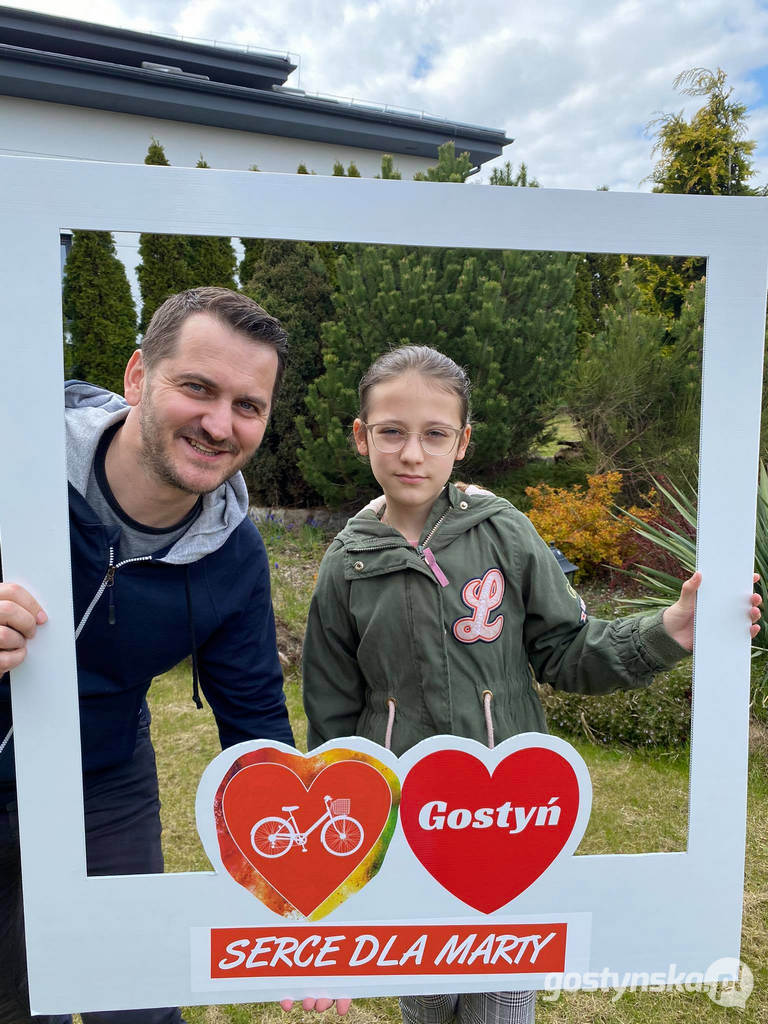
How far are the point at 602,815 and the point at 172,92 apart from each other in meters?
13.0

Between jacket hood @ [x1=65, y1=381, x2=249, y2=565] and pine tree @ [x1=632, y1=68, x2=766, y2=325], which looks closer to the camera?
jacket hood @ [x1=65, y1=381, x2=249, y2=565]

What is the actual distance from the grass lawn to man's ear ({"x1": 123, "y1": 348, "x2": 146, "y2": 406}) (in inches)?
43.4

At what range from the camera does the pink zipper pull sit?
50.4 inches

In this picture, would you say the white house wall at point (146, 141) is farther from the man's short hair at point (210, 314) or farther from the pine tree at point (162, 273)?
the man's short hair at point (210, 314)

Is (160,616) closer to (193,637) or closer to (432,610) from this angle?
(193,637)

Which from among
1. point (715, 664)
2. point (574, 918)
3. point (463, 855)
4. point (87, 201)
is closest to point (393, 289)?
point (87, 201)

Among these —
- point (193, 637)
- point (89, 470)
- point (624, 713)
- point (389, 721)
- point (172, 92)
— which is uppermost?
point (172, 92)

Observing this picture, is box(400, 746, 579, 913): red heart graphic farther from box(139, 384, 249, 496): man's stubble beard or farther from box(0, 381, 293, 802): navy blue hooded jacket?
box(139, 384, 249, 496): man's stubble beard

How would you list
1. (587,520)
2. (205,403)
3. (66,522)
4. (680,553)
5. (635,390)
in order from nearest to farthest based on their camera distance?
(66,522) < (205,403) < (680,553) < (587,520) < (635,390)

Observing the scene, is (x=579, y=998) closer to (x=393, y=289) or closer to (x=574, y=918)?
(x=574, y=918)

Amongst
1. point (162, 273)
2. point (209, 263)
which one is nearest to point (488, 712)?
point (209, 263)

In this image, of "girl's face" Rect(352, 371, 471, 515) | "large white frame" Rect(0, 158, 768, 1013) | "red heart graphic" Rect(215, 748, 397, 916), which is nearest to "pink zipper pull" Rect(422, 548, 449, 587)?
"girl's face" Rect(352, 371, 471, 515)

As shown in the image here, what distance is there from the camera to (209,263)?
2283mm

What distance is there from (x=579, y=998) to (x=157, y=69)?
14.1 metres
